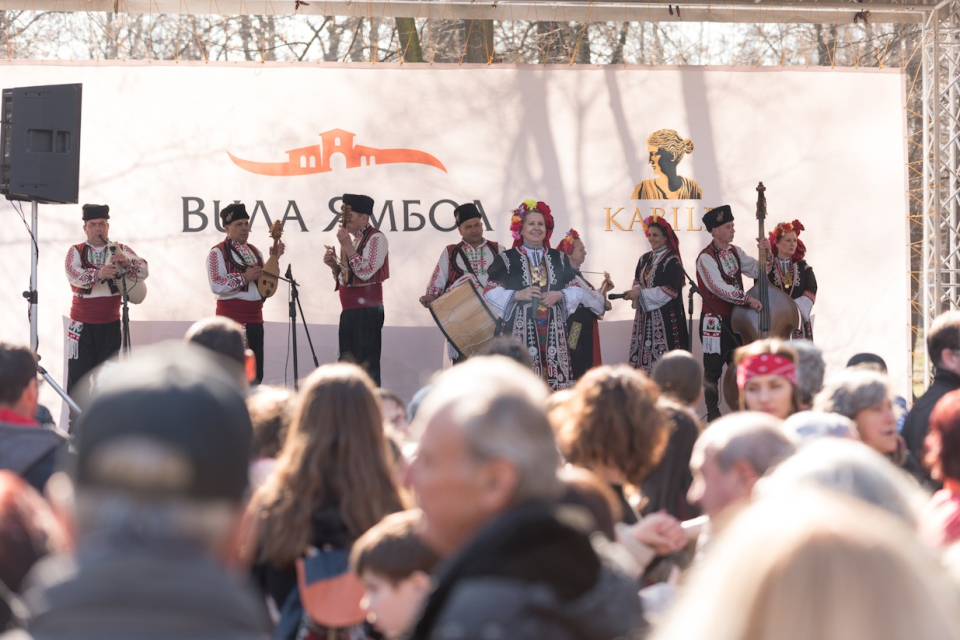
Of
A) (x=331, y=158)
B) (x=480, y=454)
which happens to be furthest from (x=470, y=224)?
(x=480, y=454)

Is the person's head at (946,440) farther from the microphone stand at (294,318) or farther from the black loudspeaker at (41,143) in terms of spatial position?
the black loudspeaker at (41,143)

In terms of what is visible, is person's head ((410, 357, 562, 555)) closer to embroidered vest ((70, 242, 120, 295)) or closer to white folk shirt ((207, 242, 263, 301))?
white folk shirt ((207, 242, 263, 301))

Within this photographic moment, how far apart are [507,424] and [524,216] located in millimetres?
5758

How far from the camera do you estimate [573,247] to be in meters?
7.36

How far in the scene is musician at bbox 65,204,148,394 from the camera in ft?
22.7

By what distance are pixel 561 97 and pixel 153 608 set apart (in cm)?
696

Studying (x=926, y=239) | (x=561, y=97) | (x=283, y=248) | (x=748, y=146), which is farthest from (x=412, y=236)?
(x=926, y=239)

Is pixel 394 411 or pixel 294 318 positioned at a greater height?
pixel 294 318

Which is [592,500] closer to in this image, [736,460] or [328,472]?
[736,460]

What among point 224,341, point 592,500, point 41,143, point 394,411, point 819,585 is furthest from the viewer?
point 41,143

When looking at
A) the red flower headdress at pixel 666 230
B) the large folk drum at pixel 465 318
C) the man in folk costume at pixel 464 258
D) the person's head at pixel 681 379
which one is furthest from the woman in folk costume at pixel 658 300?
the person's head at pixel 681 379

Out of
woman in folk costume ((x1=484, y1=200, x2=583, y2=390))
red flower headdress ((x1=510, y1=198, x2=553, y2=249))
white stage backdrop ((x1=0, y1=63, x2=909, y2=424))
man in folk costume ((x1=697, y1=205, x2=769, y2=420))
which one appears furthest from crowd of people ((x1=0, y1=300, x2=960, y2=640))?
white stage backdrop ((x1=0, y1=63, x2=909, y2=424))

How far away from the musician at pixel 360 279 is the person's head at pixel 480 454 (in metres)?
5.68

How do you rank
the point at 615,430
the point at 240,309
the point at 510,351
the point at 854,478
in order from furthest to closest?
the point at 240,309 < the point at 510,351 < the point at 615,430 < the point at 854,478
